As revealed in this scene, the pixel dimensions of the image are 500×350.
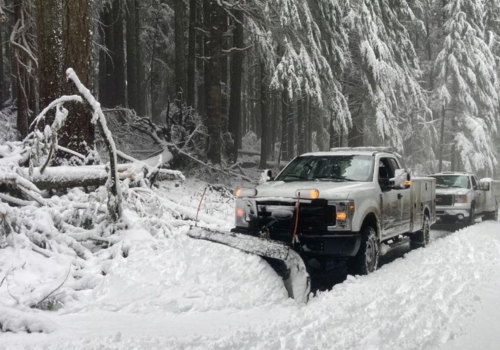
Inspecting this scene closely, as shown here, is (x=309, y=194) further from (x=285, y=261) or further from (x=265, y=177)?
(x=265, y=177)

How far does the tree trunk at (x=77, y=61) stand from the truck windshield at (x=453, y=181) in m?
11.7

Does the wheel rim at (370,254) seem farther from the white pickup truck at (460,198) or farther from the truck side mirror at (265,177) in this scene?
the white pickup truck at (460,198)

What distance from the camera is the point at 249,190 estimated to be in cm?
730

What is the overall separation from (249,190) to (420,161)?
27.8 metres

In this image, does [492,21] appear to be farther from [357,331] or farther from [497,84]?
[357,331]

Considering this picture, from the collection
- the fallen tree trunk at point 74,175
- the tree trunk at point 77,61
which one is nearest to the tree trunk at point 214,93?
the fallen tree trunk at point 74,175

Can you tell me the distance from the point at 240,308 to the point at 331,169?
3565mm

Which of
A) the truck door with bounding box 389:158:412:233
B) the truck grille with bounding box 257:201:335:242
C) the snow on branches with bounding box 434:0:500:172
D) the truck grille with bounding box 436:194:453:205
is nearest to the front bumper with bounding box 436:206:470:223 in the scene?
the truck grille with bounding box 436:194:453:205

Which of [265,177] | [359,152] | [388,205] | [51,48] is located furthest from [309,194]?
[51,48]

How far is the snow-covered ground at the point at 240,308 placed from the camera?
4.47 metres

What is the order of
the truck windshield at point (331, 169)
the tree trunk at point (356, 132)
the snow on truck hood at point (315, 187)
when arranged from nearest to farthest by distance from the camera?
the snow on truck hood at point (315, 187), the truck windshield at point (331, 169), the tree trunk at point (356, 132)

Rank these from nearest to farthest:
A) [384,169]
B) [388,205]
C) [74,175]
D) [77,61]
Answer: [74,175]
[77,61]
[388,205]
[384,169]

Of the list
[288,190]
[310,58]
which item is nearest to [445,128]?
[310,58]

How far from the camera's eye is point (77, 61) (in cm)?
816
